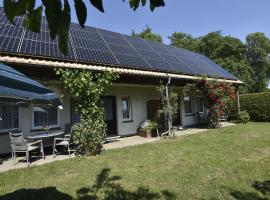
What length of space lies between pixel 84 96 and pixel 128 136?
5.25 metres

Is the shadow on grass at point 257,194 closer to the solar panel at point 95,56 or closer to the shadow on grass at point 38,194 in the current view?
the shadow on grass at point 38,194

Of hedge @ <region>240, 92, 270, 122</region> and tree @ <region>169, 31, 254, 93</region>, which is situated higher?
tree @ <region>169, 31, 254, 93</region>

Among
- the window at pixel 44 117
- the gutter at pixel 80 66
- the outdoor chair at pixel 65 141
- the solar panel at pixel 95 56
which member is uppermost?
the solar panel at pixel 95 56

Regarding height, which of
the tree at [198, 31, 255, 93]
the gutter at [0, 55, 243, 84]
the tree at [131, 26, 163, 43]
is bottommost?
the gutter at [0, 55, 243, 84]

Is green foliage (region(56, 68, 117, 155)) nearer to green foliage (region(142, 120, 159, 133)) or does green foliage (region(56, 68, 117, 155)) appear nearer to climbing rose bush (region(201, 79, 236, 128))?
green foliage (region(142, 120, 159, 133))

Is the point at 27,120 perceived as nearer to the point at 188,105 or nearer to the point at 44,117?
the point at 44,117

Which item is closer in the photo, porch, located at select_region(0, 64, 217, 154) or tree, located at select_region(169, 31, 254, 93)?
porch, located at select_region(0, 64, 217, 154)

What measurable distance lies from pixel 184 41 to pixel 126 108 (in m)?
37.5

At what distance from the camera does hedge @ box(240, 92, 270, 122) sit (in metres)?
18.1

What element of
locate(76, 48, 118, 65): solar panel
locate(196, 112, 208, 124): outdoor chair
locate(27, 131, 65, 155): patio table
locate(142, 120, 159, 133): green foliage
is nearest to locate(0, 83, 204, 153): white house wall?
locate(27, 131, 65, 155): patio table

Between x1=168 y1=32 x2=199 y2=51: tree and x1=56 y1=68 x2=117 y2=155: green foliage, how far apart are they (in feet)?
132

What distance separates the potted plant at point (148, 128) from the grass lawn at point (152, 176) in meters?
3.98

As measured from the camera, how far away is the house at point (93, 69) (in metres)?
8.82

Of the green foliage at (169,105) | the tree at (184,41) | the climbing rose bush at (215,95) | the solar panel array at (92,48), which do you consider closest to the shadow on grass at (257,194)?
the solar panel array at (92,48)
